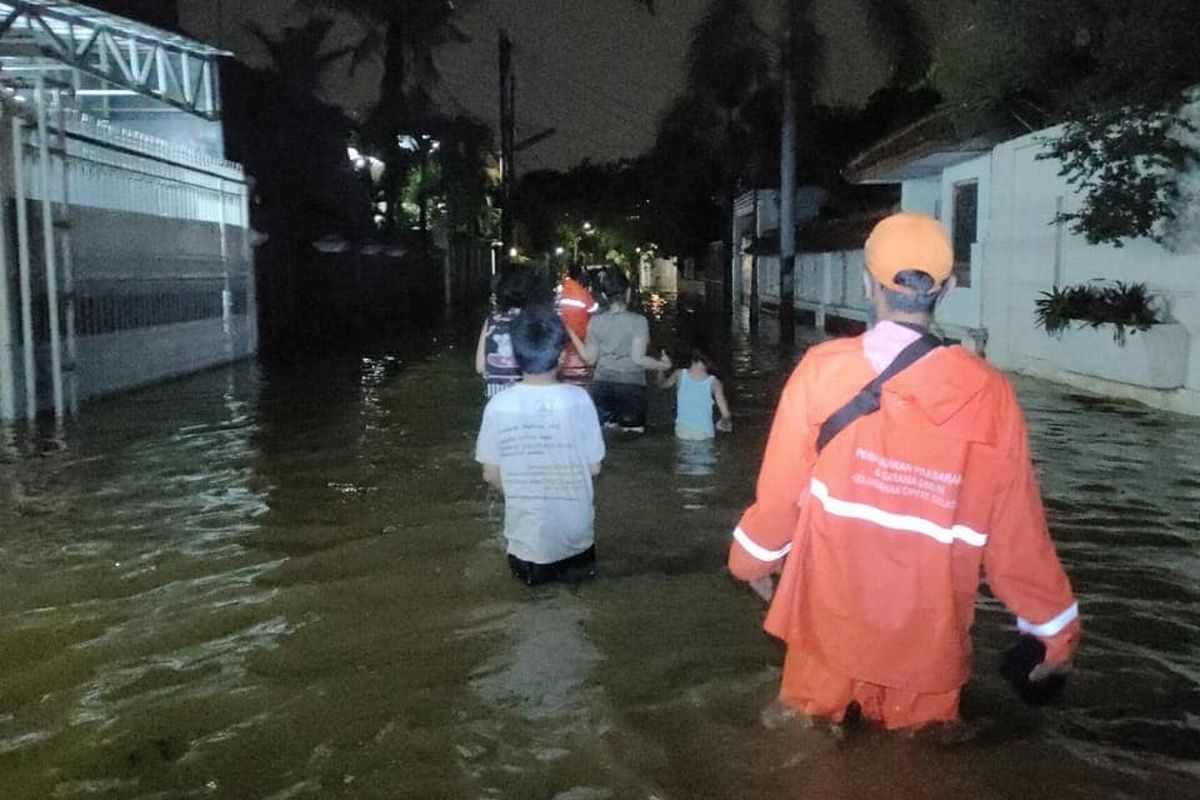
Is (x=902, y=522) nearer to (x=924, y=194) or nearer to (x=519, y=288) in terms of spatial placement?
(x=519, y=288)

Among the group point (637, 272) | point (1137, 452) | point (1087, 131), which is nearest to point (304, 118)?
point (1087, 131)

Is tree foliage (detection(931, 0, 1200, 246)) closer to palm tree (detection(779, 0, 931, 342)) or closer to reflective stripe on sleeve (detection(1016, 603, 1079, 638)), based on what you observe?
palm tree (detection(779, 0, 931, 342))

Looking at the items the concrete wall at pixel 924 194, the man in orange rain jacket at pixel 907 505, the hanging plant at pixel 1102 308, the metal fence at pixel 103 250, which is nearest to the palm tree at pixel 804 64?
the concrete wall at pixel 924 194

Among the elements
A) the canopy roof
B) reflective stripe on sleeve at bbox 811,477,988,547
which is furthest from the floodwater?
the canopy roof

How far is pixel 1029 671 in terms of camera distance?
3.63 m

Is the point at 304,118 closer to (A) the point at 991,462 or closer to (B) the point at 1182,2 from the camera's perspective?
(B) the point at 1182,2

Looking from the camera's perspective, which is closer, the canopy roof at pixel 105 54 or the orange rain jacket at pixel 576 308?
the orange rain jacket at pixel 576 308

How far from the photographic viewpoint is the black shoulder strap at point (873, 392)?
342 cm

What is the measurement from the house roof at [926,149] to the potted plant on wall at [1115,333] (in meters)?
3.28

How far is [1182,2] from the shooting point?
12.1 metres

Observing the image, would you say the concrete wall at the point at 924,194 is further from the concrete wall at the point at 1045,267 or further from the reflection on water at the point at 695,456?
the reflection on water at the point at 695,456

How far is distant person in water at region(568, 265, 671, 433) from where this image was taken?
34.4ft

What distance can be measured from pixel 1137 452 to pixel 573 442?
Answer: 6809mm

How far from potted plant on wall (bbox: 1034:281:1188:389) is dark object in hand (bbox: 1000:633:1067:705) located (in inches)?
409
